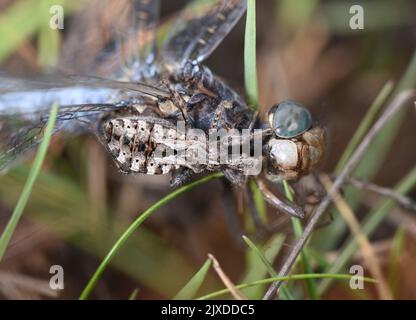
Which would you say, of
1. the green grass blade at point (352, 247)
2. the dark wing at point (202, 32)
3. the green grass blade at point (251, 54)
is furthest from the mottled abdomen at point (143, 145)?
the green grass blade at point (352, 247)

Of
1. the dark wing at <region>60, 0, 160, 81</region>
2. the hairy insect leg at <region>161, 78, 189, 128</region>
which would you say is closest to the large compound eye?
the hairy insect leg at <region>161, 78, 189, 128</region>

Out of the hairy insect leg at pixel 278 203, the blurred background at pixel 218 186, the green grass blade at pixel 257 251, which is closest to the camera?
the green grass blade at pixel 257 251

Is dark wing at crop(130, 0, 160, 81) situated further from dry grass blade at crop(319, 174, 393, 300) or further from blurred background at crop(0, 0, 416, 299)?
dry grass blade at crop(319, 174, 393, 300)

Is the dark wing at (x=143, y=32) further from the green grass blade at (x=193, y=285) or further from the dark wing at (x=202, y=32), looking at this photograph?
the green grass blade at (x=193, y=285)

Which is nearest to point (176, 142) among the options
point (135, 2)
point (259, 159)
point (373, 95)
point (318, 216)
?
point (259, 159)

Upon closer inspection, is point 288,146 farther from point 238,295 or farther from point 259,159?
point 238,295
